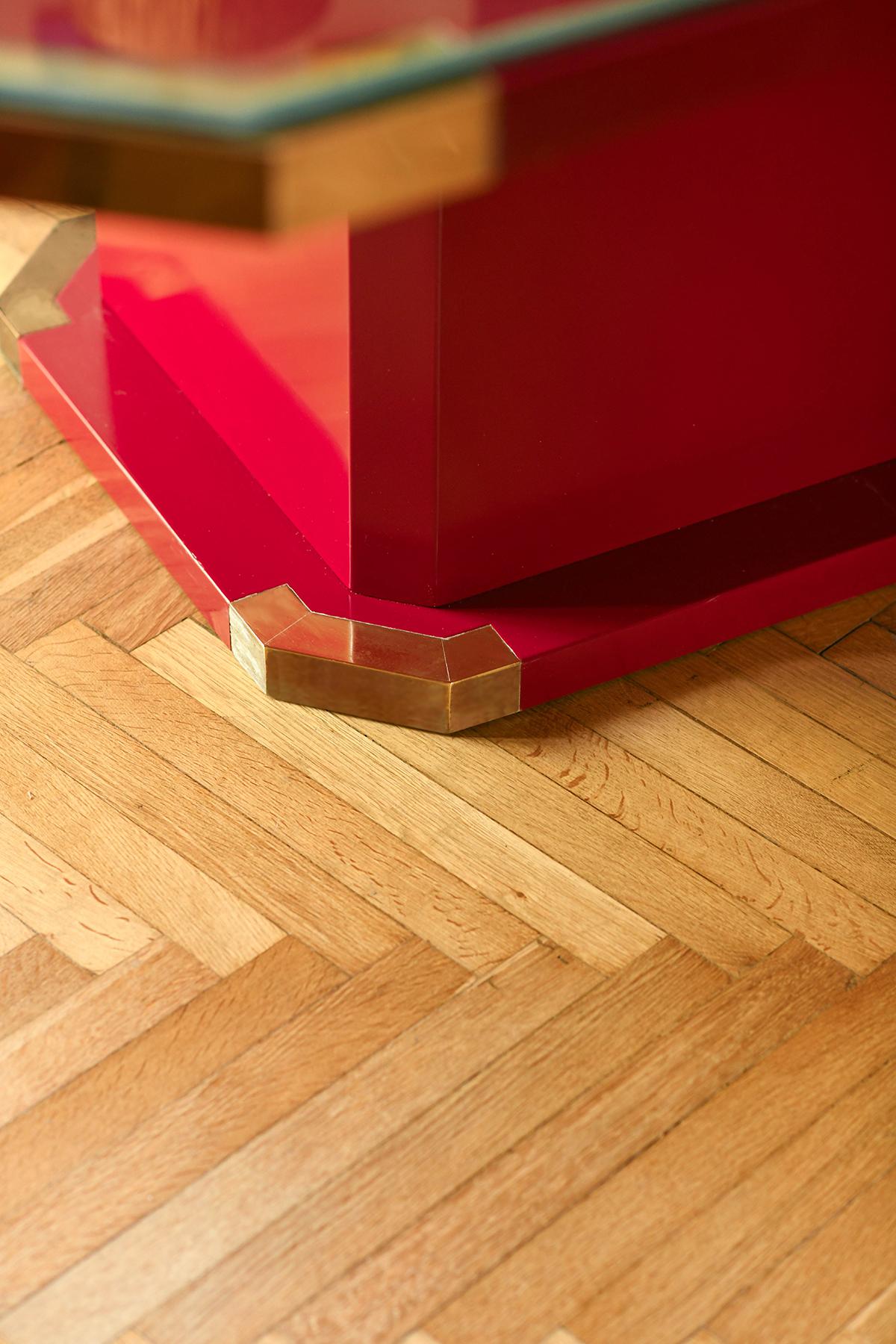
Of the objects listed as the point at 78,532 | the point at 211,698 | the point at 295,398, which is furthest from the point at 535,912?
the point at 78,532

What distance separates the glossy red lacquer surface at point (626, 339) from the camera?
4.12 feet

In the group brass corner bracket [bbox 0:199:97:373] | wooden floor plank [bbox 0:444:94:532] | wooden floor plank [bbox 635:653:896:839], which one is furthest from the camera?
brass corner bracket [bbox 0:199:97:373]

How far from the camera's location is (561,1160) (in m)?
1.09

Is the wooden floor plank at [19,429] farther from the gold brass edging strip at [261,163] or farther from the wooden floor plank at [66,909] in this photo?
the gold brass edging strip at [261,163]

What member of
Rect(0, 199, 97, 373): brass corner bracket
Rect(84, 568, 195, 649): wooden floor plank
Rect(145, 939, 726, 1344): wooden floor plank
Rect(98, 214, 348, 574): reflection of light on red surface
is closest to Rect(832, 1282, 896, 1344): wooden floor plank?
Rect(145, 939, 726, 1344): wooden floor plank

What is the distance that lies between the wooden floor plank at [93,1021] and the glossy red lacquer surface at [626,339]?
40 cm

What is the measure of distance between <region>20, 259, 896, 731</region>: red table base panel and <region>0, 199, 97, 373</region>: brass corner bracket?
178mm

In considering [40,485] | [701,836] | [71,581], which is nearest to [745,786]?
[701,836]

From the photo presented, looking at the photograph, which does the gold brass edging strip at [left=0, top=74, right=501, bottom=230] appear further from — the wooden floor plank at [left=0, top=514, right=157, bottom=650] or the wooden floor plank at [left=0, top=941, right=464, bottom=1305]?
the wooden floor plank at [left=0, top=514, right=157, bottom=650]

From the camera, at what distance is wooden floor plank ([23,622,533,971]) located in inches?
49.1

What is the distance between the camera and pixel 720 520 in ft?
4.97

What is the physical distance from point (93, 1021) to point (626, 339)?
27.7 inches

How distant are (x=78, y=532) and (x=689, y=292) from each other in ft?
2.14

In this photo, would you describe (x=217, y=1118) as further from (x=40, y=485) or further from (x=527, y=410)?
(x=40, y=485)
